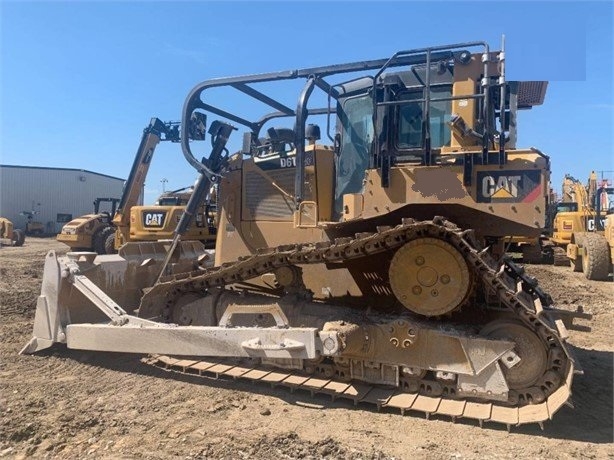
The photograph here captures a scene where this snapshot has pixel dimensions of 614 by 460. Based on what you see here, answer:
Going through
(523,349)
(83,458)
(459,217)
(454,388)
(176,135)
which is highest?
(176,135)

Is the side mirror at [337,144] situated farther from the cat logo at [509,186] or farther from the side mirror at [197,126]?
the side mirror at [197,126]

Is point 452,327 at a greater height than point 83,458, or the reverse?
point 452,327

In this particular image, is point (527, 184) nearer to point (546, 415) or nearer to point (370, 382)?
point (546, 415)

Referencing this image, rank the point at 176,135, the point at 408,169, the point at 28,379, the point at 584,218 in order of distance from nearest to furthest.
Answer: the point at 408,169 → the point at 28,379 → the point at 176,135 → the point at 584,218

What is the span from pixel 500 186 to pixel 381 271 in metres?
1.44

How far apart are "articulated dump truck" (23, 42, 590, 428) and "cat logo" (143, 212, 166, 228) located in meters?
9.71

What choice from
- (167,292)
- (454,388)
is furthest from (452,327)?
(167,292)

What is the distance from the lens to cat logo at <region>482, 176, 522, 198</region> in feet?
14.0

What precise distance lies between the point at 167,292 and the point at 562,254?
16870 mm

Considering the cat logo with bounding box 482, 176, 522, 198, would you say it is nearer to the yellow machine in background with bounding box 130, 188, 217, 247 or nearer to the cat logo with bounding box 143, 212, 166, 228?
the yellow machine in background with bounding box 130, 188, 217, 247

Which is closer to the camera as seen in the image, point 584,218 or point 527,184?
point 527,184

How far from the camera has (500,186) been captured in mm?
4309

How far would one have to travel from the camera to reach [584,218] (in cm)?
1827

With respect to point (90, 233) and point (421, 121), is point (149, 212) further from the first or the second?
point (421, 121)
